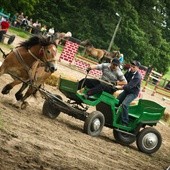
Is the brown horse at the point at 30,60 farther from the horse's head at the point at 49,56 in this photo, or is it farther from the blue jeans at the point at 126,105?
the blue jeans at the point at 126,105

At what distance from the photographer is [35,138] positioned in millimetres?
9195

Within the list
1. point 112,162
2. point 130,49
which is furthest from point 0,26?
point 130,49

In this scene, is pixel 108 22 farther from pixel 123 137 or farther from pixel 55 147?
pixel 55 147

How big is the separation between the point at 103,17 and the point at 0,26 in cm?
2579

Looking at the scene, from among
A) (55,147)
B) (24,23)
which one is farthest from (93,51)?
Answer: (55,147)

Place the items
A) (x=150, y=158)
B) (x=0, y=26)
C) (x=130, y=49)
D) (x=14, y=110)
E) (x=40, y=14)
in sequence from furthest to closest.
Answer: (x=130, y=49)
(x=40, y=14)
(x=0, y=26)
(x=150, y=158)
(x=14, y=110)

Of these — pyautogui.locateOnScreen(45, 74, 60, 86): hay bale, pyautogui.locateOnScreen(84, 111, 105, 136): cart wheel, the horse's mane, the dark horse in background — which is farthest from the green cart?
the dark horse in background

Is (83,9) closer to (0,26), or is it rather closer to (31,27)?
(31,27)

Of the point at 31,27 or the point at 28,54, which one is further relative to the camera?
the point at 31,27

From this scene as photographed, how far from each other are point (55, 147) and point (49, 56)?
11.1ft

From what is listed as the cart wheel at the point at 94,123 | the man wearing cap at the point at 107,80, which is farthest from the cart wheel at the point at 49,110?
the cart wheel at the point at 94,123

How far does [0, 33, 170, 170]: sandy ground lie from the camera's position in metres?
7.49

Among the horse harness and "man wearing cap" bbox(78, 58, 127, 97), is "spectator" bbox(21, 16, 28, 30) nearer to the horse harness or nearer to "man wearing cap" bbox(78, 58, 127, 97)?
"man wearing cap" bbox(78, 58, 127, 97)

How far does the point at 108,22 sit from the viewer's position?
51500mm
